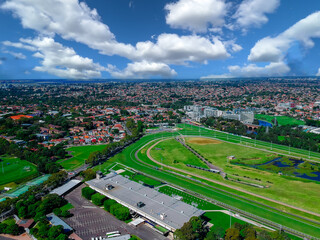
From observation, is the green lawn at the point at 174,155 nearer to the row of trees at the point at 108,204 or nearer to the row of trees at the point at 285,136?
the row of trees at the point at 108,204

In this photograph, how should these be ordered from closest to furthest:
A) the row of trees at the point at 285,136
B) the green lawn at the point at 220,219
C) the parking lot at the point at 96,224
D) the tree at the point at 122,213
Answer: the parking lot at the point at 96,224, the green lawn at the point at 220,219, the tree at the point at 122,213, the row of trees at the point at 285,136

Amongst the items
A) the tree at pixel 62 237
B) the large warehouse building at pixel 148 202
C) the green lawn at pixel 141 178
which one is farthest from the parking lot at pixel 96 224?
the green lawn at pixel 141 178

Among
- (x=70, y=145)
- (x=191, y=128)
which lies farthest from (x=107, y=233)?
(x=191, y=128)

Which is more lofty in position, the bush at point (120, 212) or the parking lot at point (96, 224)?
the bush at point (120, 212)

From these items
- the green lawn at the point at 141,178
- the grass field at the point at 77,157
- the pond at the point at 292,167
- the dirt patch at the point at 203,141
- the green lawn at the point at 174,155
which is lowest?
the pond at the point at 292,167

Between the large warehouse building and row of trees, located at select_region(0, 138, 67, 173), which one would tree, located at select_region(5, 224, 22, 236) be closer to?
the large warehouse building

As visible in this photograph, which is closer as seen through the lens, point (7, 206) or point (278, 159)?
point (7, 206)

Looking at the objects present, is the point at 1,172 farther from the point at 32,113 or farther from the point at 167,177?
the point at 32,113
